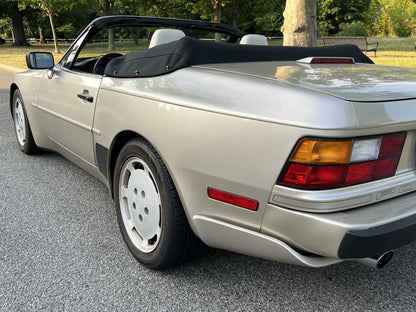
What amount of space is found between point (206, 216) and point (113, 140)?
88cm

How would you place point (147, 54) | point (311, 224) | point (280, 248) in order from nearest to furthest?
point (311, 224), point (280, 248), point (147, 54)

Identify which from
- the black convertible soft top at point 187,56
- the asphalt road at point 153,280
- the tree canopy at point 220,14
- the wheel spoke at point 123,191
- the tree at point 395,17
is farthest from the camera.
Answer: the tree at point 395,17

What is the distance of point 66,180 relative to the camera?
376cm

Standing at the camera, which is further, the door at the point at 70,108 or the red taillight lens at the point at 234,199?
the door at the point at 70,108

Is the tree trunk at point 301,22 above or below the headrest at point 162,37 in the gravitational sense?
below

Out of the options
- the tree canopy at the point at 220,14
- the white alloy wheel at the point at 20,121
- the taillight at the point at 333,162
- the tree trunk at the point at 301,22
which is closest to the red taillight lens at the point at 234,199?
the taillight at the point at 333,162

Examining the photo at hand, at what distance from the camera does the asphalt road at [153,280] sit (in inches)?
79.2

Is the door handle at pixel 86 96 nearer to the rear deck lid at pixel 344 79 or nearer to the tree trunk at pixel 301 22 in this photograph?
the rear deck lid at pixel 344 79

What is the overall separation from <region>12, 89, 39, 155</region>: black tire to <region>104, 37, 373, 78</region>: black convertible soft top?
2.08 meters

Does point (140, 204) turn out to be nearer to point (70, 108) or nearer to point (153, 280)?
point (153, 280)

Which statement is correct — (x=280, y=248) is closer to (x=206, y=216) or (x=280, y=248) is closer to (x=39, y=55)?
(x=206, y=216)

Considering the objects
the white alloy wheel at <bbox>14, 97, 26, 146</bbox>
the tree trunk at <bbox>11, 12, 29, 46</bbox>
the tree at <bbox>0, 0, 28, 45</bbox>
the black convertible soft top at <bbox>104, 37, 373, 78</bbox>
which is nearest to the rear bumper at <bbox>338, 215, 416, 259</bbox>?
the black convertible soft top at <bbox>104, 37, 373, 78</bbox>

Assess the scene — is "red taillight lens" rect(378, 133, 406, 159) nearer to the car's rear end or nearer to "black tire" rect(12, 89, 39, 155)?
the car's rear end

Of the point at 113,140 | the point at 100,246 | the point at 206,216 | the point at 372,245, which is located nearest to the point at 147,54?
the point at 113,140
